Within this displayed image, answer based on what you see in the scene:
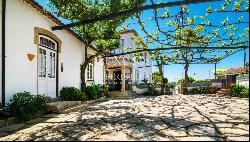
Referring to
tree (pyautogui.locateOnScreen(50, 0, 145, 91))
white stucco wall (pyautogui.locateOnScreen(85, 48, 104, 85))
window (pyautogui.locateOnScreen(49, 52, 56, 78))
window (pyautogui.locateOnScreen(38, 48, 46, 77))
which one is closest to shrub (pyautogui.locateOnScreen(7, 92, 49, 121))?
window (pyautogui.locateOnScreen(38, 48, 46, 77))

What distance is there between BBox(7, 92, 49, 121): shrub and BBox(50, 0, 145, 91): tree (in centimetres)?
403

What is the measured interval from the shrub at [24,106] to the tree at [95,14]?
4025 millimetres

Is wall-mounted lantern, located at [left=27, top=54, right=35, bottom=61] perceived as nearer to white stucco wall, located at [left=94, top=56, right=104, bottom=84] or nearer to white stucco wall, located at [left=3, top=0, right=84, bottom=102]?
white stucco wall, located at [left=3, top=0, right=84, bottom=102]

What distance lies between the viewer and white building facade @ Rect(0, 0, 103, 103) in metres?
8.84

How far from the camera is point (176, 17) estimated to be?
898 cm

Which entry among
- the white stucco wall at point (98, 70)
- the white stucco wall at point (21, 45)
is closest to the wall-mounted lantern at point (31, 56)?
the white stucco wall at point (21, 45)

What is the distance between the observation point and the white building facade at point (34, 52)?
8.84m

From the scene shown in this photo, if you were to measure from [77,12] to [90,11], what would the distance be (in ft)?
2.30

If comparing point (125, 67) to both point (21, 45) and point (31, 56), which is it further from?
point (21, 45)

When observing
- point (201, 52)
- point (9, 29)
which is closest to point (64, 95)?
point (9, 29)

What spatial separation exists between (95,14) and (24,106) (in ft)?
17.7

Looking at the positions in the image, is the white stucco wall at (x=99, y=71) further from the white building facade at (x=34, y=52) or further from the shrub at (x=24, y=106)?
the shrub at (x=24, y=106)

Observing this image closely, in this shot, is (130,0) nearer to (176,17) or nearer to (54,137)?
(176,17)

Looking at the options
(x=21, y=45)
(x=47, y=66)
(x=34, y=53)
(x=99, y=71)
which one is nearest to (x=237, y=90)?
(x=99, y=71)
